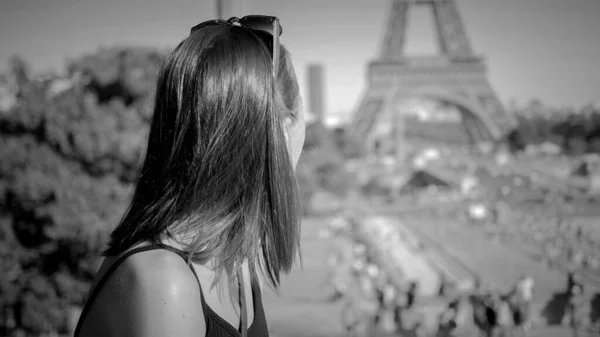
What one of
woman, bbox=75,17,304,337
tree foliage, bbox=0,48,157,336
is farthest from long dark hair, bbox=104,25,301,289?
tree foliage, bbox=0,48,157,336

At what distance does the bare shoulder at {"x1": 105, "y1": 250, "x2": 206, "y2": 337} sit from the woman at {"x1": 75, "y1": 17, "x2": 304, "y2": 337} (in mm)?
26

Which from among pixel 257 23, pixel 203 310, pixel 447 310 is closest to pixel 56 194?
pixel 447 310

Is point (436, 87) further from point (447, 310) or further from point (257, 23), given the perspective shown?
point (257, 23)

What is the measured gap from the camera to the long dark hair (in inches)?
35.6

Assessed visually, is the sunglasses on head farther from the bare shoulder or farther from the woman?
the bare shoulder

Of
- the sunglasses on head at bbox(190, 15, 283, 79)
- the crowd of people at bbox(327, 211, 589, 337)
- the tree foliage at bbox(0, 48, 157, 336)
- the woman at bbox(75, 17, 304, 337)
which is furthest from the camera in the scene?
the tree foliage at bbox(0, 48, 157, 336)

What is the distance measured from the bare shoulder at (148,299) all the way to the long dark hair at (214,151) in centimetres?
8

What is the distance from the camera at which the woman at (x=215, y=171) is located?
0.88 metres

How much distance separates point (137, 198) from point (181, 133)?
134mm

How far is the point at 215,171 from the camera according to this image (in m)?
0.93

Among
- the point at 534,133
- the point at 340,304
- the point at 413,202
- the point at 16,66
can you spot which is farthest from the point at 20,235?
the point at 534,133

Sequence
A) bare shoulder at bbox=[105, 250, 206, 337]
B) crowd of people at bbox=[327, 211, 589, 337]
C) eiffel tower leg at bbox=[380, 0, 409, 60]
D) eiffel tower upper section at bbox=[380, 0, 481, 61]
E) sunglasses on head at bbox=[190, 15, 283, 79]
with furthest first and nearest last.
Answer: eiffel tower leg at bbox=[380, 0, 409, 60] → eiffel tower upper section at bbox=[380, 0, 481, 61] → crowd of people at bbox=[327, 211, 589, 337] → sunglasses on head at bbox=[190, 15, 283, 79] → bare shoulder at bbox=[105, 250, 206, 337]

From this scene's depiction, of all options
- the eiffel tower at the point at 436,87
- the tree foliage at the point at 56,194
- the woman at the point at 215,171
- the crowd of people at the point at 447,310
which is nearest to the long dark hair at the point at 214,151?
the woman at the point at 215,171

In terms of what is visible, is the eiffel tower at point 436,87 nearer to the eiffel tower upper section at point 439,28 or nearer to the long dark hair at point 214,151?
the eiffel tower upper section at point 439,28
